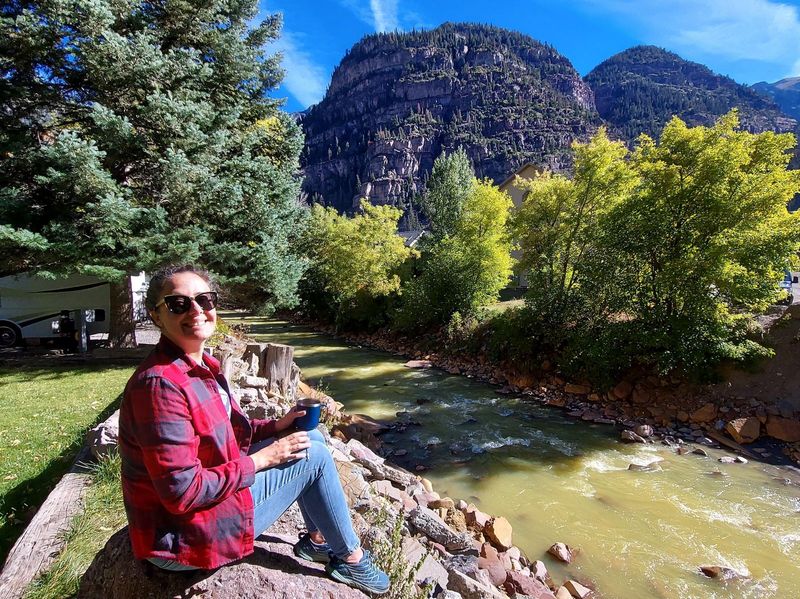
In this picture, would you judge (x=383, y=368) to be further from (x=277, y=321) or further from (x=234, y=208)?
(x=277, y=321)

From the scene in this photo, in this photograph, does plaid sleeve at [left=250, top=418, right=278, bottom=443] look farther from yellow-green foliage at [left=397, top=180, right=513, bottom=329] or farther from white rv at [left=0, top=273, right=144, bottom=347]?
yellow-green foliage at [left=397, top=180, right=513, bottom=329]

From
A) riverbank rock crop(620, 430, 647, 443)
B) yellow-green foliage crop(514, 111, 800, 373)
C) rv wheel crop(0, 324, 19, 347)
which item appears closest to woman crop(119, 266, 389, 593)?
riverbank rock crop(620, 430, 647, 443)

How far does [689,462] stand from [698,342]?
3422mm

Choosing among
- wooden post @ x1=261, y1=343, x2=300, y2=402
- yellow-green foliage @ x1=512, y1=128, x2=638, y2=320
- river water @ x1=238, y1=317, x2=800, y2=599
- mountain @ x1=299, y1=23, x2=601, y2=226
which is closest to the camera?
A: river water @ x1=238, y1=317, x2=800, y2=599

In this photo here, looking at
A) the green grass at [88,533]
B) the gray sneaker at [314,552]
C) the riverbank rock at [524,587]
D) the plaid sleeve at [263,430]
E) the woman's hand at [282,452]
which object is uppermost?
the woman's hand at [282,452]

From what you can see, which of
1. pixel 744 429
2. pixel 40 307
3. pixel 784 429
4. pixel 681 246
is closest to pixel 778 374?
pixel 784 429

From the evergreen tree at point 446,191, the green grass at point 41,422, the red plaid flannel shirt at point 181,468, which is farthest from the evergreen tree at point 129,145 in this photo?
the evergreen tree at point 446,191

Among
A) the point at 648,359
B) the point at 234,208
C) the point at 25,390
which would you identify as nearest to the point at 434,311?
the point at 648,359

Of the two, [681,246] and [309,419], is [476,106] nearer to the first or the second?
[681,246]

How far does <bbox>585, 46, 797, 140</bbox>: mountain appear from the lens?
11788cm

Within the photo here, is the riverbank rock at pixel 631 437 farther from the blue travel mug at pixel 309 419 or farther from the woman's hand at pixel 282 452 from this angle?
the woman's hand at pixel 282 452

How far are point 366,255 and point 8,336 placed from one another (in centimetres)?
1355

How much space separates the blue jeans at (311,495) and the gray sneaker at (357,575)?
56 mm

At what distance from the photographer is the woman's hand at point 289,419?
2291mm
